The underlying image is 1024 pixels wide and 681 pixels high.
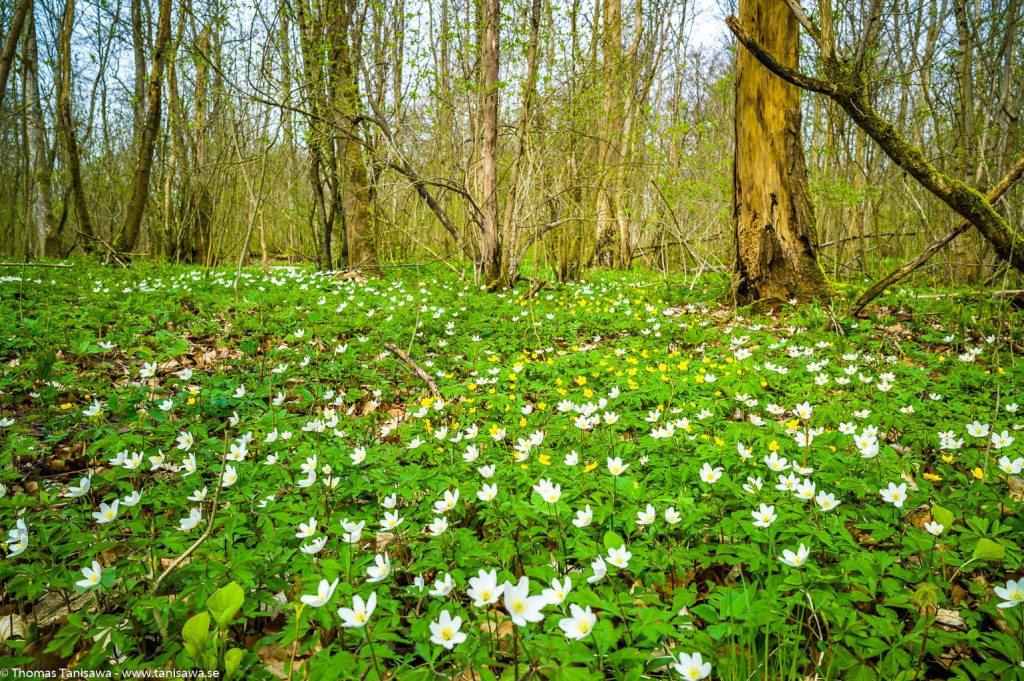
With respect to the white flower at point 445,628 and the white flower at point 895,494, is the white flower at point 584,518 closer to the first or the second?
the white flower at point 445,628

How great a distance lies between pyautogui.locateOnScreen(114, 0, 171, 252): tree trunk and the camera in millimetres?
7592

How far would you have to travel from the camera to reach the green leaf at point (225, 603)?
43.8 inches

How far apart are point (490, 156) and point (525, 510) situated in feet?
17.9

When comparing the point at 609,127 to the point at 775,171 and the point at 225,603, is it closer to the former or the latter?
the point at 775,171

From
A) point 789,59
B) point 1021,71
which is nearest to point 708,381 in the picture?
point 789,59

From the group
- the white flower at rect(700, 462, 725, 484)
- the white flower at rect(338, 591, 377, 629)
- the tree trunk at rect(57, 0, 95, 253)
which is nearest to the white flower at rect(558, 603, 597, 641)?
the white flower at rect(338, 591, 377, 629)

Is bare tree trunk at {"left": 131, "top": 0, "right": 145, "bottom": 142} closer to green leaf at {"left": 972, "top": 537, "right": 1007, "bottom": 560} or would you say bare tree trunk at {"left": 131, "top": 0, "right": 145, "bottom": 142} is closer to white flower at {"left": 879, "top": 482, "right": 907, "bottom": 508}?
white flower at {"left": 879, "top": 482, "right": 907, "bottom": 508}

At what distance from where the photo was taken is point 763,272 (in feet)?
16.8

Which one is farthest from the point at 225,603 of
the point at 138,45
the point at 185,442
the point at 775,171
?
the point at 138,45

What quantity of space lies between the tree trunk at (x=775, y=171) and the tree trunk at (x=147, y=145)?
27.0ft

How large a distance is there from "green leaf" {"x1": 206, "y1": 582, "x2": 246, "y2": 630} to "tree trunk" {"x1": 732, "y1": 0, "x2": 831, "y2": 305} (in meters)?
5.24

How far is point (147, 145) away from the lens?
27.6 feet

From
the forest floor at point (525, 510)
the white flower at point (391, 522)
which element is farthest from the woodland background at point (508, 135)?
the white flower at point (391, 522)

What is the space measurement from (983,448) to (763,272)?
132 inches
